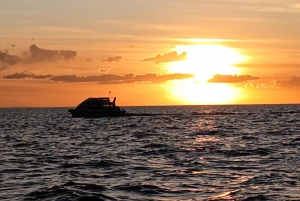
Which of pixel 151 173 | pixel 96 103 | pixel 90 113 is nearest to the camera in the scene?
pixel 151 173

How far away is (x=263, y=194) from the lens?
25.7m

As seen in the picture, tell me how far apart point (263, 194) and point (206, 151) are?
20649 millimetres

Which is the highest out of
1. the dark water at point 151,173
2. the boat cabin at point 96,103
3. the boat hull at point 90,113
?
the boat cabin at point 96,103

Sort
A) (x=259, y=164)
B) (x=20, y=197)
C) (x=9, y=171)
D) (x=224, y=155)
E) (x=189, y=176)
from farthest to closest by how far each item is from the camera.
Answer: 1. (x=224, y=155)
2. (x=259, y=164)
3. (x=9, y=171)
4. (x=189, y=176)
5. (x=20, y=197)

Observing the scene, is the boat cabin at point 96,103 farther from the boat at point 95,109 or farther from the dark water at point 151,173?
the dark water at point 151,173

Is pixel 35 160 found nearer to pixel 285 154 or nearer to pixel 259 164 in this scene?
pixel 259 164

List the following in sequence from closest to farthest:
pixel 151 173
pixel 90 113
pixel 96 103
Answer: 1. pixel 151 173
2. pixel 90 113
3. pixel 96 103

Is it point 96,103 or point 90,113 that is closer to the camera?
point 90,113

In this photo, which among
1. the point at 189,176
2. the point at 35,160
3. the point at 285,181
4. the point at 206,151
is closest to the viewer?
the point at 285,181

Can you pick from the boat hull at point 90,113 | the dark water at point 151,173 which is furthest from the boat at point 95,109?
the dark water at point 151,173

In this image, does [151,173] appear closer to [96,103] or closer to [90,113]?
[90,113]

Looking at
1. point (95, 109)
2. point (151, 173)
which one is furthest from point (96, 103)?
point (151, 173)

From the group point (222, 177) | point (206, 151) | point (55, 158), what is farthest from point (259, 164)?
point (55, 158)

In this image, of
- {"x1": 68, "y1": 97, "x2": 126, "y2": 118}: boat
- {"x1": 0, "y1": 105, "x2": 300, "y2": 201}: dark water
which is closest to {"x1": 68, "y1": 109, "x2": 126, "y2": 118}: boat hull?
{"x1": 68, "y1": 97, "x2": 126, "y2": 118}: boat
